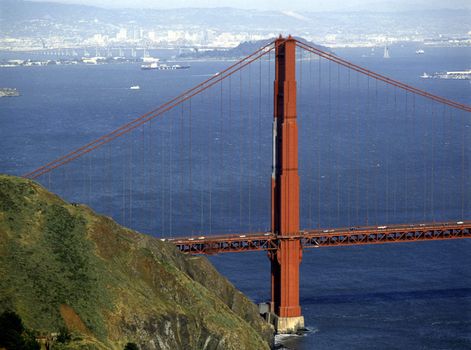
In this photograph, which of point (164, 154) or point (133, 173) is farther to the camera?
point (164, 154)

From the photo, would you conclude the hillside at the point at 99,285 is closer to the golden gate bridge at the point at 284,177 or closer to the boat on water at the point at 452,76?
the golden gate bridge at the point at 284,177

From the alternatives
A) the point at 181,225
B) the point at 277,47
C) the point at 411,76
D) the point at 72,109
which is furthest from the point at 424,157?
the point at 411,76

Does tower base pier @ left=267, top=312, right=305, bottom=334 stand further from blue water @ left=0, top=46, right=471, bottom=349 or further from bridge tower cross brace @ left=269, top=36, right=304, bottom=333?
blue water @ left=0, top=46, right=471, bottom=349

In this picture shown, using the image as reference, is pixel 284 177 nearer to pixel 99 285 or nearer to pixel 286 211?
pixel 286 211

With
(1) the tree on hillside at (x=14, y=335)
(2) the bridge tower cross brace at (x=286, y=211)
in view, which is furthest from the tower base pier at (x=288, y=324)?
(1) the tree on hillside at (x=14, y=335)

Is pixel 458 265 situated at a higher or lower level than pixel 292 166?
lower

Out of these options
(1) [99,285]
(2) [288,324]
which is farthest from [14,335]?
(2) [288,324]

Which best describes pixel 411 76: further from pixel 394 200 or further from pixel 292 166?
pixel 292 166
